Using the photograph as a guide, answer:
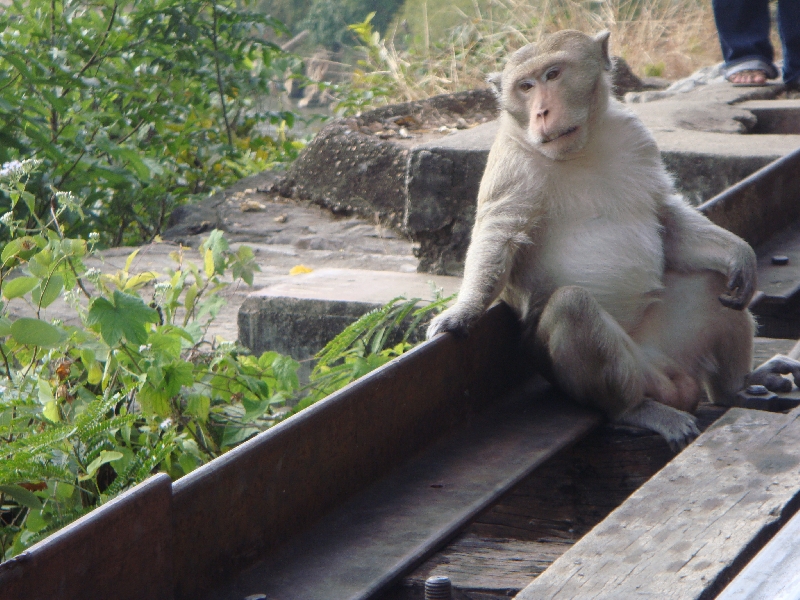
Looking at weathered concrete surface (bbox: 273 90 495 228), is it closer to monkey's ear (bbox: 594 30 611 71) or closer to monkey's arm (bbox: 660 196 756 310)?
monkey's ear (bbox: 594 30 611 71)

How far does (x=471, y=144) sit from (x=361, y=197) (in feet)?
6.93

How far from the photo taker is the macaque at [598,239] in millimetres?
2609

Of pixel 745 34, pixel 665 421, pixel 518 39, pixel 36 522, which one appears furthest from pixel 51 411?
pixel 518 39

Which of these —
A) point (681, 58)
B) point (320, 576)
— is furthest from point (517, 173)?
point (681, 58)

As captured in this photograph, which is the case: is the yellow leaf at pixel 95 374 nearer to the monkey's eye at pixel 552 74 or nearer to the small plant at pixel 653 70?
the monkey's eye at pixel 552 74

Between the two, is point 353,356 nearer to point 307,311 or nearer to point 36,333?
point 307,311

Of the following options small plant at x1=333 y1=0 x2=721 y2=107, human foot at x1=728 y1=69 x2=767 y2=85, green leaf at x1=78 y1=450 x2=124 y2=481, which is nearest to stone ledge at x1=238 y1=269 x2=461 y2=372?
green leaf at x1=78 y1=450 x2=124 y2=481

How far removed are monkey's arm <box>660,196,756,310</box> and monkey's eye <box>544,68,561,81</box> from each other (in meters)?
0.51

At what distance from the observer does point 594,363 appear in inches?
92.7

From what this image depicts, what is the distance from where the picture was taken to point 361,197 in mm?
5977

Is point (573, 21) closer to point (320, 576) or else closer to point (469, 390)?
point (469, 390)

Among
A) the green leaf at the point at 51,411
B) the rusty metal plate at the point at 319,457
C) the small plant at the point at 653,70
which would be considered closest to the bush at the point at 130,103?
the green leaf at the point at 51,411

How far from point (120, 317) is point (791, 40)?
5230 mm

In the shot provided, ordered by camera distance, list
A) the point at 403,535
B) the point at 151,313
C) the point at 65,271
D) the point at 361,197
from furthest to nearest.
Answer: the point at 361,197 → the point at 65,271 → the point at 151,313 → the point at 403,535
